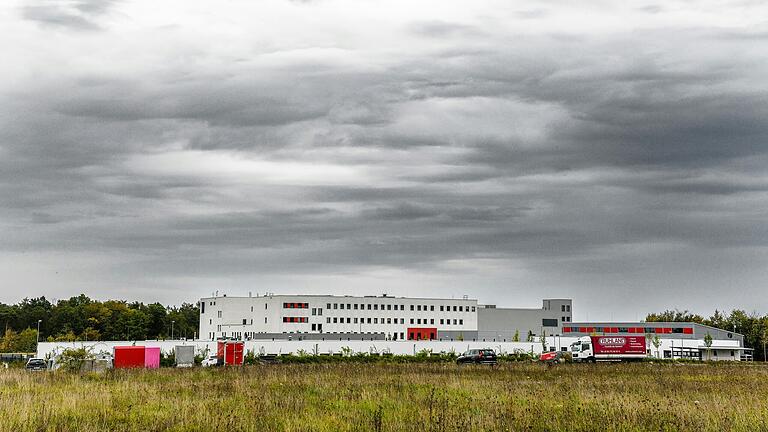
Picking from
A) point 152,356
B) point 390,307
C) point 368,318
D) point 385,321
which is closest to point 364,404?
point 152,356

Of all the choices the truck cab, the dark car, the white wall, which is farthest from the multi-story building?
the dark car

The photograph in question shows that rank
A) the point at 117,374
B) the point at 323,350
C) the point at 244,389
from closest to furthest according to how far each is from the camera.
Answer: the point at 244,389
the point at 117,374
the point at 323,350

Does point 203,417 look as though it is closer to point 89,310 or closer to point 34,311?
point 89,310

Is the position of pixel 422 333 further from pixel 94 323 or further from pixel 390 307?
pixel 94 323

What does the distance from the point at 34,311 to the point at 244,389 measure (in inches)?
6661

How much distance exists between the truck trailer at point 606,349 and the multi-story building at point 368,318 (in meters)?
60.4

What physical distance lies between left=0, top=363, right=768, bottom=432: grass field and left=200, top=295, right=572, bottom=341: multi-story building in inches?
4016

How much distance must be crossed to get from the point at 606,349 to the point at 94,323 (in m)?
113

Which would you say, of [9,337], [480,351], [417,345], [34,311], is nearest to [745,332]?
[417,345]

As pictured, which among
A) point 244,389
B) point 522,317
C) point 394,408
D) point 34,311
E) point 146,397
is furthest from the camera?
point 34,311

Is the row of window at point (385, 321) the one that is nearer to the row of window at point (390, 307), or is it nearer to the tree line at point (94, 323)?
the row of window at point (390, 307)

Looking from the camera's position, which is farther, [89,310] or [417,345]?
[89,310]

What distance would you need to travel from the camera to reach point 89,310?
168 m

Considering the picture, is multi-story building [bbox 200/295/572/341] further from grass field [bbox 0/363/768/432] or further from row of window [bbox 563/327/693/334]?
grass field [bbox 0/363/768/432]
